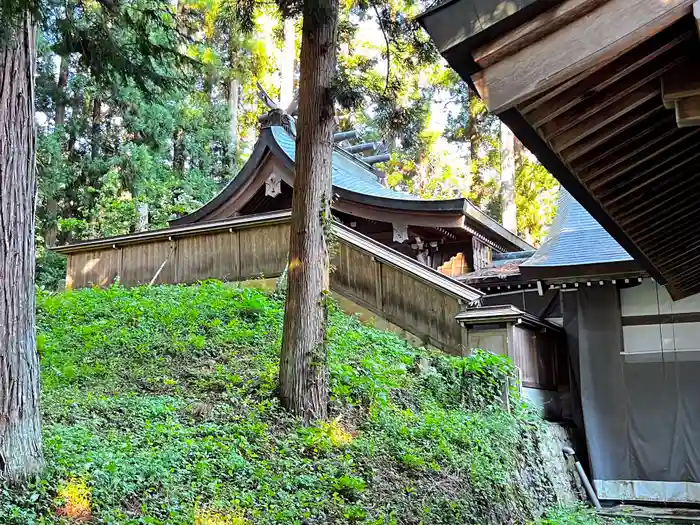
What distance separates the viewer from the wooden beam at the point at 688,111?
8.10 ft

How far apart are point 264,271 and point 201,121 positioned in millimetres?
14719

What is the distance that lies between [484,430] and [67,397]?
476 centimetres

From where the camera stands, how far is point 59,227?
20.0m

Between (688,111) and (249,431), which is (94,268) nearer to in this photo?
(249,431)

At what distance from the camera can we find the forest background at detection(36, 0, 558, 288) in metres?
7.32

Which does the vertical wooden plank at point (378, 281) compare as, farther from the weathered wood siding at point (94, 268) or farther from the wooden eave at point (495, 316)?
the weathered wood siding at point (94, 268)

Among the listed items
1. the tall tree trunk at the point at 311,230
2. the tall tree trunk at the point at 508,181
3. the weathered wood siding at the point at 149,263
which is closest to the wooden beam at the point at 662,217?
the tall tree trunk at the point at 311,230

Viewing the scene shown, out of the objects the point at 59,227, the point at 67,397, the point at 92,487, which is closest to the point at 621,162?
the point at 92,487

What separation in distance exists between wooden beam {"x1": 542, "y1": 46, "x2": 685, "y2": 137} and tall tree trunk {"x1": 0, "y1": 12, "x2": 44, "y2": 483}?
12.7ft

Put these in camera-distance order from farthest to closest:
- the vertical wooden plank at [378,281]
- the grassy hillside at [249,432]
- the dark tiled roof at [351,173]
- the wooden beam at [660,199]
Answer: the dark tiled roof at [351,173] → the vertical wooden plank at [378,281] → the grassy hillside at [249,432] → the wooden beam at [660,199]

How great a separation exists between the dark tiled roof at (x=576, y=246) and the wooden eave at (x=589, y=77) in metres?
5.95

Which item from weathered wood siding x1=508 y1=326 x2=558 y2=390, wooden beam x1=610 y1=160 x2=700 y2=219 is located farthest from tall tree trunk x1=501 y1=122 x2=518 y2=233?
wooden beam x1=610 y1=160 x2=700 y2=219

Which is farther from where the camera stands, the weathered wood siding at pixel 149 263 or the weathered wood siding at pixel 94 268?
the weathered wood siding at pixel 94 268

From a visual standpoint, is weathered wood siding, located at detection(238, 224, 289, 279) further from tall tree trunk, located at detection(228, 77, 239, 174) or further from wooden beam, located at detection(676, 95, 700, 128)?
tall tree trunk, located at detection(228, 77, 239, 174)
